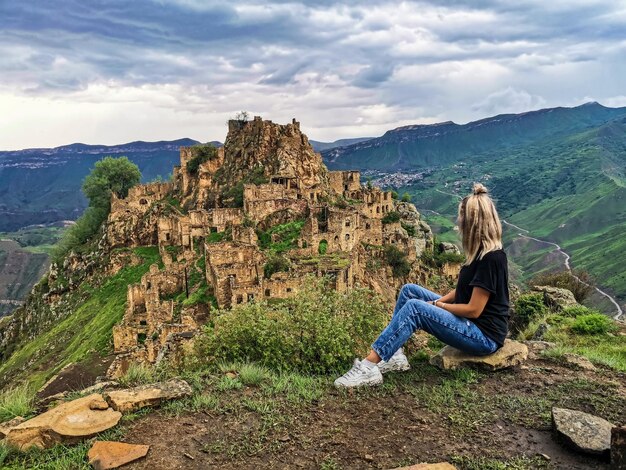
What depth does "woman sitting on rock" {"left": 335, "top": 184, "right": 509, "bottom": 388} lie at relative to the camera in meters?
8.02

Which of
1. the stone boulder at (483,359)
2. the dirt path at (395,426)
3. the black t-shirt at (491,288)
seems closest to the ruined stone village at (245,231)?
the dirt path at (395,426)

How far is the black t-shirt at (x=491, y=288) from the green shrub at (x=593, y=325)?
674 cm

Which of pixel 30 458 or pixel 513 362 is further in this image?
pixel 513 362

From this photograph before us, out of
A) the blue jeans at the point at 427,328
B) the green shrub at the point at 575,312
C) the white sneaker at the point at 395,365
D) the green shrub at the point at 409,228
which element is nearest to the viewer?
the blue jeans at the point at 427,328

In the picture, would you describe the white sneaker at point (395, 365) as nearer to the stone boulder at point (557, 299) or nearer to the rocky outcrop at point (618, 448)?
the rocky outcrop at point (618, 448)

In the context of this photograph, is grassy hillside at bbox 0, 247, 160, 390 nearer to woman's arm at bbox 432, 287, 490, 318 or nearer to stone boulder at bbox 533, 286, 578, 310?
stone boulder at bbox 533, 286, 578, 310

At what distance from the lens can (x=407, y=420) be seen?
24.0ft

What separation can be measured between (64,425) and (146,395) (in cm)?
135

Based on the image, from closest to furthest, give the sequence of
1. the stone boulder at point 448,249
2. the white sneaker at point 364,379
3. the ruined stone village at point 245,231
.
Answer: the white sneaker at point 364,379 → the ruined stone village at point 245,231 → the stone boulder at point 448,249

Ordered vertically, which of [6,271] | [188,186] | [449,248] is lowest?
[6,271]

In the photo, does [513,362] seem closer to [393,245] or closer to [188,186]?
[393,245]

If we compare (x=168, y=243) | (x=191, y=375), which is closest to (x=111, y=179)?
(x=168, y=243)

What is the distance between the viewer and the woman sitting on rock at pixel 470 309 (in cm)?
802

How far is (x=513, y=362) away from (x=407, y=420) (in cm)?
318
